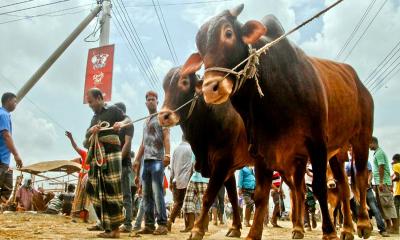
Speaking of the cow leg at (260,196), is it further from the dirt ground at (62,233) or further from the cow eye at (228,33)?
the dirt ground at (62,233)

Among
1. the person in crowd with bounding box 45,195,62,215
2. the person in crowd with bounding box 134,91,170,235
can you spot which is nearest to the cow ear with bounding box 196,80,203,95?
the person in crowd with bounding box 134,91,170,235

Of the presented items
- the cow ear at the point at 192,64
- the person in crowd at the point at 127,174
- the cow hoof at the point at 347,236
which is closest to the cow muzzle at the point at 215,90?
the cow ear at the point at 192,64

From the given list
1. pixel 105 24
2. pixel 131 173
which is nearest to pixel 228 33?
pixel 131 173

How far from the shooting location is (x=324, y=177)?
14.4ft

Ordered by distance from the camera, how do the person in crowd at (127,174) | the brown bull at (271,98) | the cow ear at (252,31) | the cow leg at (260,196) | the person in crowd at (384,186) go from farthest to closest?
the person in crowd at (384,186) → the person in crowd at (127,174) → the cow leg at (260,196) → the cow ear at (252,31) → the brown bull at (271,98)

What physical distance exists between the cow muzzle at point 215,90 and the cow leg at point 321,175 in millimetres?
1163

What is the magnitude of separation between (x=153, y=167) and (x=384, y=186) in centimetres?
597

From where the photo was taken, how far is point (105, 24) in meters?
16.8

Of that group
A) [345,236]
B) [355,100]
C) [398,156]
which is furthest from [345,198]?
[398,156]

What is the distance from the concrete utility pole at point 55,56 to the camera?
1780 cm

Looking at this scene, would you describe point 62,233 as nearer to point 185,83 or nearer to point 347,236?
point 185,83

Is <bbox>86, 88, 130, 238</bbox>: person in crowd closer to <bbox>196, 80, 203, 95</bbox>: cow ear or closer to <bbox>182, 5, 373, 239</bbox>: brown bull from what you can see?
<bbox>196, 80, 203, 95</bbox>: cow ear

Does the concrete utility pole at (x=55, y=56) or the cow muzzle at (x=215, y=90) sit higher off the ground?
the concrete utility pole at (x=55, y=56)

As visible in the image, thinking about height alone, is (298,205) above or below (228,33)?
below
